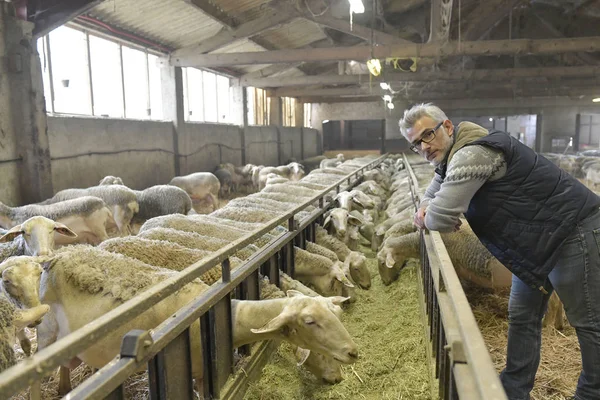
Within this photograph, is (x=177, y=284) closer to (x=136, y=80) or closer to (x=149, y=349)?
(x=149, y=349)

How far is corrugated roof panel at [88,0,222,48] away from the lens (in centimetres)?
970

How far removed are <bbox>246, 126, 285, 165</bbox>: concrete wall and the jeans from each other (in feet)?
51.7

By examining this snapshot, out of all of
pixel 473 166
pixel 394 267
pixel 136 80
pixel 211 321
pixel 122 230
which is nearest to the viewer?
pixel 473 166

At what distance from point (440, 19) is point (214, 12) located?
5.47m

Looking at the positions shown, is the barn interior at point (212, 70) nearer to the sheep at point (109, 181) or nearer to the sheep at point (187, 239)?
the sheep at point (109, 181)

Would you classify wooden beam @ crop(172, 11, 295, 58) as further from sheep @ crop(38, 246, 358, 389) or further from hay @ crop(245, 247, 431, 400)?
sheep @ crop(38, 246, 358, 389)

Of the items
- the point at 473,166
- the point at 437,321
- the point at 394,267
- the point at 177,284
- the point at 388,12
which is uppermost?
the point at 388,12

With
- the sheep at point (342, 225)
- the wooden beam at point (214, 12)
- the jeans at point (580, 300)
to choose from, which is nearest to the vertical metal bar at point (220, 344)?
the jeans at point (580, 300)

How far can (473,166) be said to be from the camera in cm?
239

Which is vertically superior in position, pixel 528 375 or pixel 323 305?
pixel 323 305

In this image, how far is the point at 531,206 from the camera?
249cm

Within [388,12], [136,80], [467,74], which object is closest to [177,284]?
[136,80]

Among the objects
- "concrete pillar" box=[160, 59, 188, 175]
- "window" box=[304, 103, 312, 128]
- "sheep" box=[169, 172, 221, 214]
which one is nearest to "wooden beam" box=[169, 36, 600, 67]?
"concrete pillar" box=[160, 59, 188, 175]

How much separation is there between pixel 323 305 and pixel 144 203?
6639 mm
